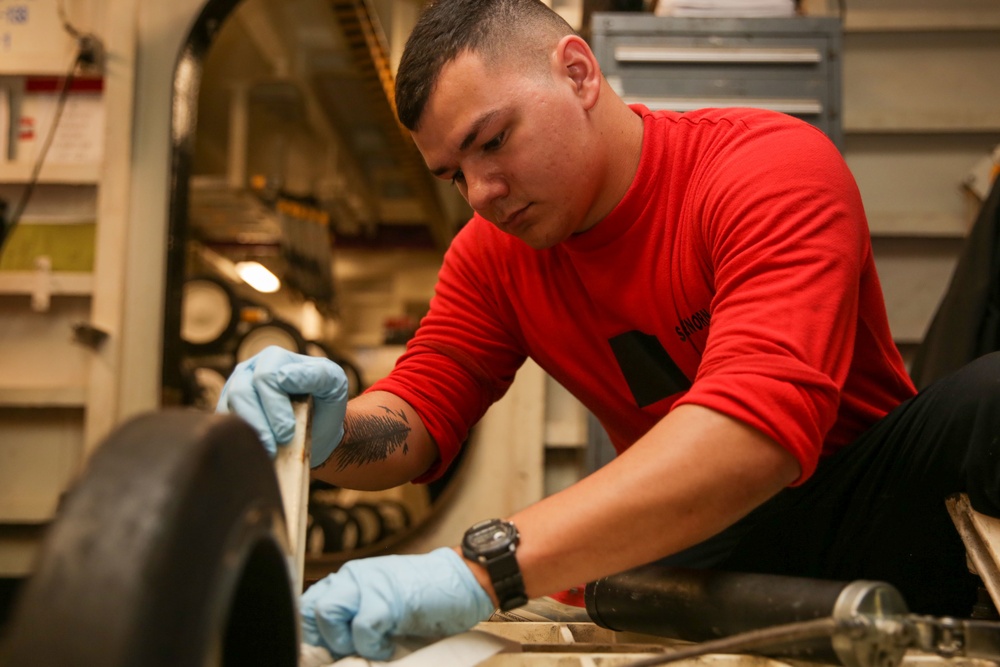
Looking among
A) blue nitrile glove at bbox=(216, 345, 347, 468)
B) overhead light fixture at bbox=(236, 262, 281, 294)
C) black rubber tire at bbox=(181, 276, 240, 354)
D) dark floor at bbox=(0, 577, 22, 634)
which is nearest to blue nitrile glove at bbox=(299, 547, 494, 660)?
blue nitrile glove at bbox=(216, 345, 347, 468)

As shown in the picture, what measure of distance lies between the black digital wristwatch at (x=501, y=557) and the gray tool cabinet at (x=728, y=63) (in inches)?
61.6

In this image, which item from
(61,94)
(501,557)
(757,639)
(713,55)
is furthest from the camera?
(61,94)

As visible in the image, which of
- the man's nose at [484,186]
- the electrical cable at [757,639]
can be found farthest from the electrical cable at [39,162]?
the electrical cable at [757,639]

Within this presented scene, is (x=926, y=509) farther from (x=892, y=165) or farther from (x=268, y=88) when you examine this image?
(x=268, y=88)

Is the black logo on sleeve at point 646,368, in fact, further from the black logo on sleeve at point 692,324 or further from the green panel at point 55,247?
the green panel at point 55,247

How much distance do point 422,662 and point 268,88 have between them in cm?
409

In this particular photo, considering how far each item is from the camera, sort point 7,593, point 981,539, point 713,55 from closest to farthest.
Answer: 1. point 981,539
2. point 713,55
3. point 7,593

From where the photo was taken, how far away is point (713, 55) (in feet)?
7.09

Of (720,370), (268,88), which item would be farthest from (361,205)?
(720,370)

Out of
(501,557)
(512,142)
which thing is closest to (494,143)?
(512,142)

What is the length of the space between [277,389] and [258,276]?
438 cm

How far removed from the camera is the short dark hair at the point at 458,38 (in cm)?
114

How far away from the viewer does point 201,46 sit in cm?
264

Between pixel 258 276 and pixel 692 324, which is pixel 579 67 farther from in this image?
pixel 258 276
